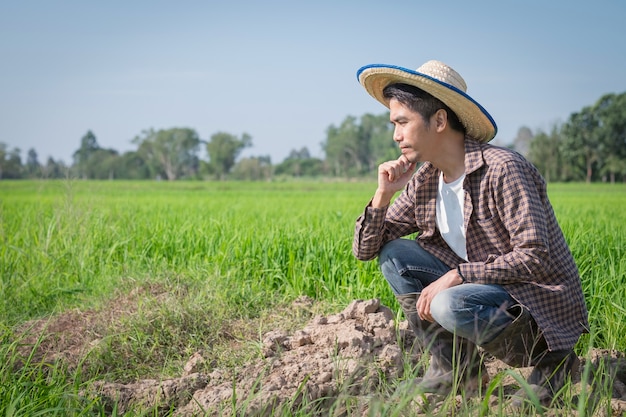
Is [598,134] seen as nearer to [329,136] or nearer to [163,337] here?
[329,136]

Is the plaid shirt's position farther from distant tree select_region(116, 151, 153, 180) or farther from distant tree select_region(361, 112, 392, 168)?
distant tree select_region(116, 151, 153, 180)

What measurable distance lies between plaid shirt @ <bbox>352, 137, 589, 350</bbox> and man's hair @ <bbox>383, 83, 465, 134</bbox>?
97 millimetres

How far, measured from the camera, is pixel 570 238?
188 inches

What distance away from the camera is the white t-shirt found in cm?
252

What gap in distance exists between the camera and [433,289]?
235cm

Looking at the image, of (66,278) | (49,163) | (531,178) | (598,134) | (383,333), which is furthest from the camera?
(598,134)

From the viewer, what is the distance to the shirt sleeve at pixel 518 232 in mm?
2223

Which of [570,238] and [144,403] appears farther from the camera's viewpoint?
[570,238]

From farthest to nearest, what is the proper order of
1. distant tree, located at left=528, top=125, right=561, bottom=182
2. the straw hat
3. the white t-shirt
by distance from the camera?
distant tree, located at left=528, top=125, right=561, bottom=182 → the white t-shirt → the straw hat

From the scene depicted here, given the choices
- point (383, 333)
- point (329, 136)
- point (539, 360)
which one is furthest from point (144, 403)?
point (329, 136)

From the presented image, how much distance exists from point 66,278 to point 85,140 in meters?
94.0

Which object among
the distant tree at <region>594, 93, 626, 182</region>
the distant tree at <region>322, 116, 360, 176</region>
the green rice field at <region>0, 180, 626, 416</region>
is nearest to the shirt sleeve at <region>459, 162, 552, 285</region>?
the green rice field at <region>0, 180, 626, 416</region>

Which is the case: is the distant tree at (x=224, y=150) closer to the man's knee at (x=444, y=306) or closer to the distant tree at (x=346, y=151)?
the distant tree at (x=346, y=151)

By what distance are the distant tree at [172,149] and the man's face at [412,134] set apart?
80764mm
